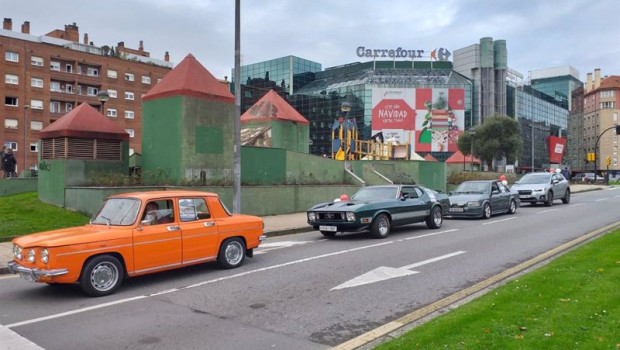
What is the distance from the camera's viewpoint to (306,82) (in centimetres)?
9531

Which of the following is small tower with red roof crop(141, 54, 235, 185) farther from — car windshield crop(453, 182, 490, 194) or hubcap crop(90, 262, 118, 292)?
hubcap crop(90, 262, 118, 292)

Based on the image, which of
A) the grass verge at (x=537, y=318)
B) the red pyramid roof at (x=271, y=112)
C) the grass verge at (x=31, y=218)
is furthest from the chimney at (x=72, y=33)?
the grass verge at (x=537, y=318)

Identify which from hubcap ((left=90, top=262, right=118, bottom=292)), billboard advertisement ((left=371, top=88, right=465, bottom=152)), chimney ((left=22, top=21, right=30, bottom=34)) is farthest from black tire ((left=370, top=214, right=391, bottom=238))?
billboard advertisement ((left=371, top=88, right=465, bottom=152))

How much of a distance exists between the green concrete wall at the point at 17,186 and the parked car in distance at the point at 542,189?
22130 mm

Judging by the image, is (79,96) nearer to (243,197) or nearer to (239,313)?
(243,197)

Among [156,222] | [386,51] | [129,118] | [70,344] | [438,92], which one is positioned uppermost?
[386,51]

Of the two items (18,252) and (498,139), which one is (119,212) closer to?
(18,252)

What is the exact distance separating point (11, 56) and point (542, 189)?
5784 cm

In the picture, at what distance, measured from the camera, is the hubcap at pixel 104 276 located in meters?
7.10

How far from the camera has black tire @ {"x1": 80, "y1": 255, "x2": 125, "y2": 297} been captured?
275 inches

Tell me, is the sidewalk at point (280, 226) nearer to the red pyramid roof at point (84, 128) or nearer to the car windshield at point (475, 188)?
the red pyramid roof at point (84, 128)

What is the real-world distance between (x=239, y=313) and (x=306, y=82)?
91.4m

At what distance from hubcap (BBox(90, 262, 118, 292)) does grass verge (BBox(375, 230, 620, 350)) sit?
451 centimetres

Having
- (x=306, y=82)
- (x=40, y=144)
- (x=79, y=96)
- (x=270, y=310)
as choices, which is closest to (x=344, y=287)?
(x=270, y=310)
